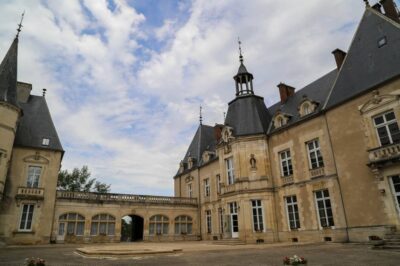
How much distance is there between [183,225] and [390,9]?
22.4 metres

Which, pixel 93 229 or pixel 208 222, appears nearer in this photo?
pixel 93 229

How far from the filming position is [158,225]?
2477 centimetres

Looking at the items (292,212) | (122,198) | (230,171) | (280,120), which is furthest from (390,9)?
(122,198)

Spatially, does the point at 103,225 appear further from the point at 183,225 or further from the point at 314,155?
the point at 314,155

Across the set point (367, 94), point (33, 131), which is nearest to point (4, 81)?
point (33, 131)

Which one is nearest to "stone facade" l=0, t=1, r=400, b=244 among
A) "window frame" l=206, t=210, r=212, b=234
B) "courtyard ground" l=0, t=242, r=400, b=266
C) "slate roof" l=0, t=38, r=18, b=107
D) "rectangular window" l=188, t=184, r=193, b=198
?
"window frame" l=206, t=210, r=212, b=234

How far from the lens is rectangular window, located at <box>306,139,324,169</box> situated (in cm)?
1655

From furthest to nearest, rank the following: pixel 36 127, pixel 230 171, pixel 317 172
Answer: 1. pixel 36 127
2. pixel 230 171
3. pixel 317 172

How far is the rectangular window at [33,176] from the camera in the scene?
20.3m

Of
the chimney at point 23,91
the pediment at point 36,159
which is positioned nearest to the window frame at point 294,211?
the pediment at point 36,159

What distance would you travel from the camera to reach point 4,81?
19344mm

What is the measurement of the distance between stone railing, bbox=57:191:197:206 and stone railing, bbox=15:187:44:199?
4.63ft

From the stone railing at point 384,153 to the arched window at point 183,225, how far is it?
1750 cm

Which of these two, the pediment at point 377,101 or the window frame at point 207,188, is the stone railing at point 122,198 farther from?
the pediment at point 377,101
